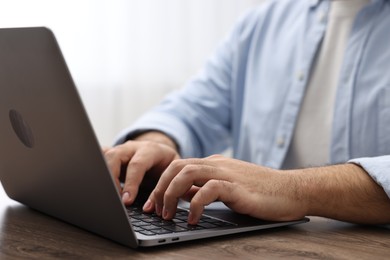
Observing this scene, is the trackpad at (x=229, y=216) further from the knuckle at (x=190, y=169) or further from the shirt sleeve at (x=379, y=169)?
the shirt sleeve at (x=379, y=169)

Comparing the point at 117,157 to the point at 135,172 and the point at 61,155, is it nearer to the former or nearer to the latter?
the point at 135,172

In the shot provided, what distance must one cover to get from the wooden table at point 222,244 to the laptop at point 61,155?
0.5 inches

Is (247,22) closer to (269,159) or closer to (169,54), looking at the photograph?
(269,159)

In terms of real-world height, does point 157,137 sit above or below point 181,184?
below

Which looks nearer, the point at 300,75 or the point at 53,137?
the point at 53,137

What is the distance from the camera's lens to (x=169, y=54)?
108 inches

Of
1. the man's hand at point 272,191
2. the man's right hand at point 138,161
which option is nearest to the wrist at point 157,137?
the man's right hand at point 138,161

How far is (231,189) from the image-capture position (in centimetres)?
85

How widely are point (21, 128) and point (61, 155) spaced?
0.39ft

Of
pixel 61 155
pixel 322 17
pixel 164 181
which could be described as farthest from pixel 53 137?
pixel 322 17

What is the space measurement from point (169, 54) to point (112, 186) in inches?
81.9

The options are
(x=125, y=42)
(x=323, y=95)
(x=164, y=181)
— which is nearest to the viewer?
(x=164, y=181)

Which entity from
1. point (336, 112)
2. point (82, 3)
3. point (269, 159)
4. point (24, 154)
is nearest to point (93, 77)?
point (82, 3)

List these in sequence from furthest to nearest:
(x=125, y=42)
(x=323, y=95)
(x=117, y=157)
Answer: (x=125, y=42)
(x=323, y=95)
(x=117, y=157)
